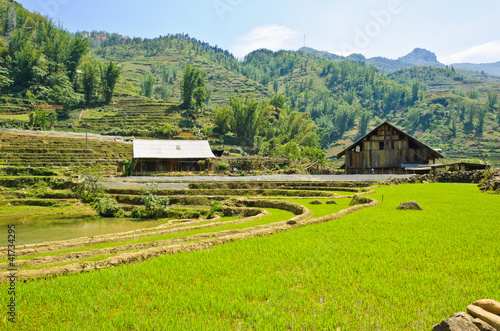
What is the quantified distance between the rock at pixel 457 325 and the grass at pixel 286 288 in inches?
16.3

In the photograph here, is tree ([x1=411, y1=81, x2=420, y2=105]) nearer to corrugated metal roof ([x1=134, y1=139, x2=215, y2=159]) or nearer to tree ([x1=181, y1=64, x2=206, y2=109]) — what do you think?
tree ([x1=181, y1=64, x2=206, y2=109])

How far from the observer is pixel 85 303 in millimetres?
4027

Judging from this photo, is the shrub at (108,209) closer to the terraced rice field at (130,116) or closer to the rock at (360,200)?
the rock at (360,200)

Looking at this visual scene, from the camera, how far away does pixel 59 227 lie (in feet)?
51.6

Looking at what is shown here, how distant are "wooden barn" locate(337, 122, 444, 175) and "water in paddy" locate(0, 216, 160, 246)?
26270 millimetres

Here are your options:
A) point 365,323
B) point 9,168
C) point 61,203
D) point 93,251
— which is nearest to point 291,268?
point 365,323

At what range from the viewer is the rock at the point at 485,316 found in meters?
2.92

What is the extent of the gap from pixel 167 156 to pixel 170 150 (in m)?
1.38

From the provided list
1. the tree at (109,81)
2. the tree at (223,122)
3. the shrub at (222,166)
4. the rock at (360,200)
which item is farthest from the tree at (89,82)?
the rock at (360,200)

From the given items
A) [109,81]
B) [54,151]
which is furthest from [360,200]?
[109,81]

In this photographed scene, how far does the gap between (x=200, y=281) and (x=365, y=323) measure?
95.8 inches

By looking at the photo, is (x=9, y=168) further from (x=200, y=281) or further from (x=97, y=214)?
(x=200, y=281)

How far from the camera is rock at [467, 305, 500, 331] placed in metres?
2.92

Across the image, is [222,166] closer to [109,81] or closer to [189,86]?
[189,86]
